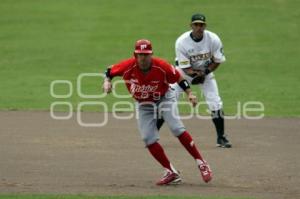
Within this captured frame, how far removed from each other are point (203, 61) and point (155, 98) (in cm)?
307

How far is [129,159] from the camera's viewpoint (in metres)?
11.6

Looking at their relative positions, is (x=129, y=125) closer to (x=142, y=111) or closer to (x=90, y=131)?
(x=90, y=131)

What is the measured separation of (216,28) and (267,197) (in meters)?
17.2

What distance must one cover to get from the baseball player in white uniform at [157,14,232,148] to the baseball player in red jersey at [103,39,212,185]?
2635 millimetres

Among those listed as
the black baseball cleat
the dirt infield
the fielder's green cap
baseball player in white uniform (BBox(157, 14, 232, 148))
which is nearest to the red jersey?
the dirt infield

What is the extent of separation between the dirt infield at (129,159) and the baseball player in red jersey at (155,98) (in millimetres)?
304

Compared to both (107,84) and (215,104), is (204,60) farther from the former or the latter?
(107,84)

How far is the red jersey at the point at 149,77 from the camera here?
967 centimetres

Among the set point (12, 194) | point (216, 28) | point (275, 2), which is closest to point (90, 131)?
point (12, 194)

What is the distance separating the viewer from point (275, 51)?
23766 millimetres
